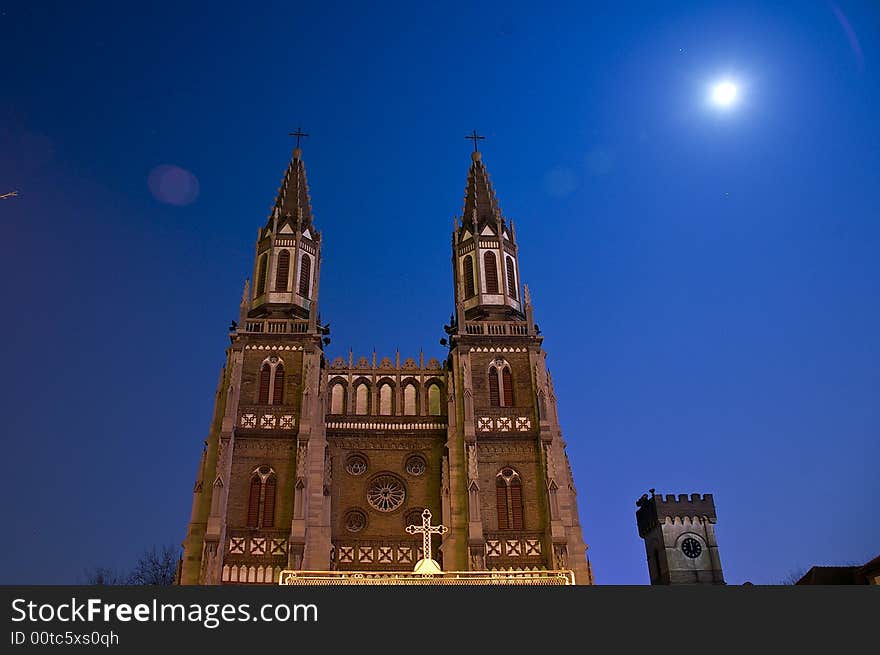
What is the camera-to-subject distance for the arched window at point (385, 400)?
44.0 meters

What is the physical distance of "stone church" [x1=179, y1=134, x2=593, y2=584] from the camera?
38.1 meters

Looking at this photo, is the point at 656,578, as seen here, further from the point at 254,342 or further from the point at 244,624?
the point at 244,624

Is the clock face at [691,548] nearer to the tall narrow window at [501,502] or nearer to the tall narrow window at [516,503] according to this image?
the tall narrow window at [516,503]

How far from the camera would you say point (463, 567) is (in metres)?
37.8

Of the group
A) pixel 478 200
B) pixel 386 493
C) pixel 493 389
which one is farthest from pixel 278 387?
pixel 478 200

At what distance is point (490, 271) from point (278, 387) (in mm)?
15043

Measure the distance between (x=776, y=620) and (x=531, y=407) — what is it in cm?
3301

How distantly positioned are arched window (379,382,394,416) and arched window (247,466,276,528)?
7.25 meters

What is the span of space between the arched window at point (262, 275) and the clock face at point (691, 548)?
39243 millimetres

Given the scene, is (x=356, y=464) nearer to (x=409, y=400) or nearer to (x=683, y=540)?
(x=409, y=400)

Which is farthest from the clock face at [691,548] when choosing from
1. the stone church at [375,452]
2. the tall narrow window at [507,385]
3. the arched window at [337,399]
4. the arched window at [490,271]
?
the arched window at [337,399]

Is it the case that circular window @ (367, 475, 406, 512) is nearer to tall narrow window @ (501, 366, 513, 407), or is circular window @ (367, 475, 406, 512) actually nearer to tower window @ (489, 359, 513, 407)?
tower window @ (489, 359, 513, 407)

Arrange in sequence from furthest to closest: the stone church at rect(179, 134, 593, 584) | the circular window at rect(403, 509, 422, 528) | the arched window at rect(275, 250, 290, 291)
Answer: the arched window at rect(275, 250, 290, 291), the circular window at rect(403, 509, 422, 528), the stone church at rect(179, 134, 593, 584)

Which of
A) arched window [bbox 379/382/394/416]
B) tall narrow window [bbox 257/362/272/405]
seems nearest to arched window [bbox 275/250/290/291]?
tall narrow window [bbox 257/362/272/405]
